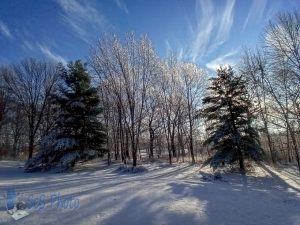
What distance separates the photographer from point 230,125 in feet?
52.0

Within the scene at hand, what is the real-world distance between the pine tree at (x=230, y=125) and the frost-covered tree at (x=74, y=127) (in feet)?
25.9

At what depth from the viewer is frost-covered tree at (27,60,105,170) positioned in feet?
57.4

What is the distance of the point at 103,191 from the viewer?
25.6 ft

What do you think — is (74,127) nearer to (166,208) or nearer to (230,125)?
(230,125)

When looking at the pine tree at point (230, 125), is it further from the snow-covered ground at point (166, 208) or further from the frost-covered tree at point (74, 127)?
the frost-covered tree at point (74, 127)

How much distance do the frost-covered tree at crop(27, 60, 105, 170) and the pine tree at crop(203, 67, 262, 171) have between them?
7.88 meters

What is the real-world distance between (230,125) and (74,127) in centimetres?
1048

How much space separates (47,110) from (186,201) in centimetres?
3092

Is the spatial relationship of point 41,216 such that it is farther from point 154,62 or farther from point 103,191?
point 154,62

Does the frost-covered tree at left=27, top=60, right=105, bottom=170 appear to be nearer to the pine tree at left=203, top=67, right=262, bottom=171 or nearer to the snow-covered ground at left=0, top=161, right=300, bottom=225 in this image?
the pine tree at left=203, top=67, right=262, bottom=171

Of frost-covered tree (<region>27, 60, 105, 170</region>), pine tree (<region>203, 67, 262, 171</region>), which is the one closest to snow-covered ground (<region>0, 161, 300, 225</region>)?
pine tree (<region>203, 67, 262, 171</region>)

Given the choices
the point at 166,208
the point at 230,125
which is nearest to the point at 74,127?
the point at 230,125

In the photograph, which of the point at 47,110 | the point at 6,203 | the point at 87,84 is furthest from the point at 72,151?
the point at 47,110

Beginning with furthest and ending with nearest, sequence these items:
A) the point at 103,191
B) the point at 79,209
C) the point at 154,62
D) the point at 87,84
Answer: the point at 154,62 → the point at 87,84 → the point at 103,191 → the point at 79,209
